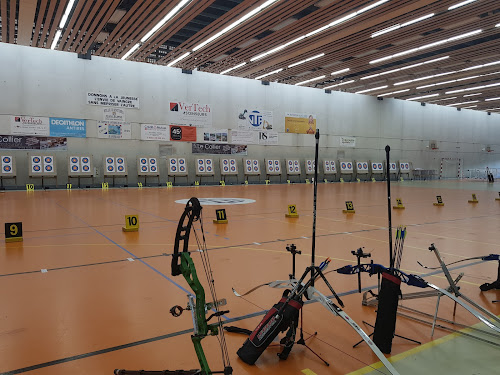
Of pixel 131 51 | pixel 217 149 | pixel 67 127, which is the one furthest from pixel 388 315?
pixel 217 149

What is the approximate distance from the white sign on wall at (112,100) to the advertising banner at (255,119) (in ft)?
14.8

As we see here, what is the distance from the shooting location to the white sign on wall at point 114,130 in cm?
1316

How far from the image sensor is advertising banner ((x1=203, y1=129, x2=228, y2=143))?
15.2 meters

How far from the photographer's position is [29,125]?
1202 cm

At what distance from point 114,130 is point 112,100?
1076 mm

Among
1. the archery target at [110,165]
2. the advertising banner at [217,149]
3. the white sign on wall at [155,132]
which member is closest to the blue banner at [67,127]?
the archery target at [110,165]

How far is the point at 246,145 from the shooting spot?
1620cm

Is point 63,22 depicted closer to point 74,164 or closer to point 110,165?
point 74,164

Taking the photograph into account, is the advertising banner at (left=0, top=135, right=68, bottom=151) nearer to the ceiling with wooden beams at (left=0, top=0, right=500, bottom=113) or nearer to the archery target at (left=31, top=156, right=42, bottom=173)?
the archery target at (left=31, top=156, right=42, bottom=173)

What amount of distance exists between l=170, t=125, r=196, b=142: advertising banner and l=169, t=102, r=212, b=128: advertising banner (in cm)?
16

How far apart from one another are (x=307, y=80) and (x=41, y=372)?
1577cm

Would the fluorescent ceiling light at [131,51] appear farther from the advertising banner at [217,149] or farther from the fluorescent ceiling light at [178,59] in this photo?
the advertising banner at [217,149]

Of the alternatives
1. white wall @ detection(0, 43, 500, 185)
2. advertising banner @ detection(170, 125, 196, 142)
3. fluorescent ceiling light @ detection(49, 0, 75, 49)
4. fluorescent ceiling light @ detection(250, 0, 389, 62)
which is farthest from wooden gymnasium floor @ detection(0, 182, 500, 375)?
advertising banner @ detection(170, 125, 196, 142)

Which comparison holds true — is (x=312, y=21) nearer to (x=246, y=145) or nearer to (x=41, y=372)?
(x=246, y=145)
